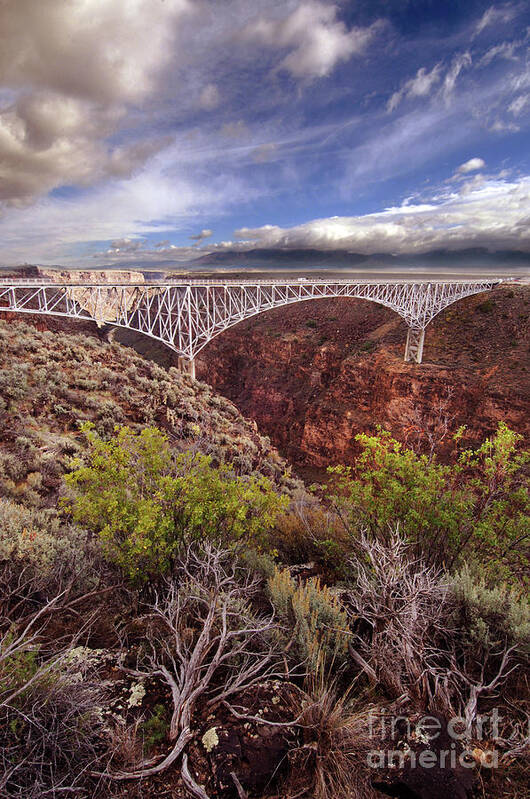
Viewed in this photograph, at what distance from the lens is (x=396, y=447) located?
6.60 metres

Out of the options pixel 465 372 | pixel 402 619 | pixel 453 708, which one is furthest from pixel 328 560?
pixel 465 372

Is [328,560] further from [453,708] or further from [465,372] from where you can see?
[465,372]

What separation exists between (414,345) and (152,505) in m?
33.6

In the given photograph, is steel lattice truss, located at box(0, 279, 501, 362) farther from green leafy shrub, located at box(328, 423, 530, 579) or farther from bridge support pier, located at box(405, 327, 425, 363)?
green leafy shrub, located at box(328, 423, 530, 579)

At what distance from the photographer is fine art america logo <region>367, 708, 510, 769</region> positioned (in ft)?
8.37

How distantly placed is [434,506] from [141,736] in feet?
17.0

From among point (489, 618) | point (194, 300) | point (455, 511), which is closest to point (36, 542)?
point (489, 618)

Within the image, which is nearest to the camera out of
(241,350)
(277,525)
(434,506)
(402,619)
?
(402,619)

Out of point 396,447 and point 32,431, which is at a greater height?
point 396,447

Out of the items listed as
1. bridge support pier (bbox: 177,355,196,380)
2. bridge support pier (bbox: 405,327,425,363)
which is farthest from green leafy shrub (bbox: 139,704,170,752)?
bridge support pier (bbox: 405,327,425,363)

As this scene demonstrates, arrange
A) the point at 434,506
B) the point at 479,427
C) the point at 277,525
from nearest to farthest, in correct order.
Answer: the point at 434,506, the point at 277,525, the point at 479,427

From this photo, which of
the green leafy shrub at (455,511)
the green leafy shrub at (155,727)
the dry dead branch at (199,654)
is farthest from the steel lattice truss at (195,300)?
the green leafy shrub at (155,727)

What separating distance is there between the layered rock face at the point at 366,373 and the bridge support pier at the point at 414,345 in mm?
993

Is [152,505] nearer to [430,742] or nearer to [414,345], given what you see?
[430,742]
